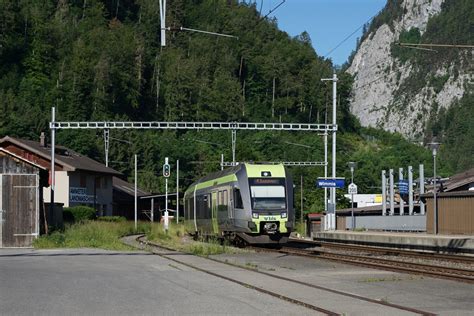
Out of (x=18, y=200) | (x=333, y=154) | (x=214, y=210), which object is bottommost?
(x=214, y=210)

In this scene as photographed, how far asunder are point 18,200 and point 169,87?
341 feet

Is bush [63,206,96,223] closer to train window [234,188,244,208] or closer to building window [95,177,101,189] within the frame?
building window [95,177,101,189]

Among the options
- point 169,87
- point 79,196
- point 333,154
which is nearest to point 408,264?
point 333,154

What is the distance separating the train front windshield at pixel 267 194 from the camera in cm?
3095

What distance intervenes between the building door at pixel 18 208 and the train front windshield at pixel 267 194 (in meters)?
9.11

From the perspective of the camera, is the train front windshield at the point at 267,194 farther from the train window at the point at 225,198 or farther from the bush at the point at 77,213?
the bush at the point at 77,213

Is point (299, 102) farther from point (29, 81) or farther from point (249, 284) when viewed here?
point (249, 284)

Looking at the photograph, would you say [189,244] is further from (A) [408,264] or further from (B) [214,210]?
(A) [408,264]

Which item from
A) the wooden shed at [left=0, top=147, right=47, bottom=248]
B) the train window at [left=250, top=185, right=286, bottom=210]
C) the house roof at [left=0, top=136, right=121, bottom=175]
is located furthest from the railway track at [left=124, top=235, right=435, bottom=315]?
the house roof at [left=0, top=136, right=121, bottom=175]

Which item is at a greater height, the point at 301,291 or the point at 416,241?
the point at 301,291

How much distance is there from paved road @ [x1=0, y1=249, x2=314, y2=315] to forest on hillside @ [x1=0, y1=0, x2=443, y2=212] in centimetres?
6828

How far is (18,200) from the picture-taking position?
110ft

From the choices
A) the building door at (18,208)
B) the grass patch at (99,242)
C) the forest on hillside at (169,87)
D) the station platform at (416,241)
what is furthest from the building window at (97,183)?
the building door at (18,208)

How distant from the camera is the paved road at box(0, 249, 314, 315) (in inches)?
489
